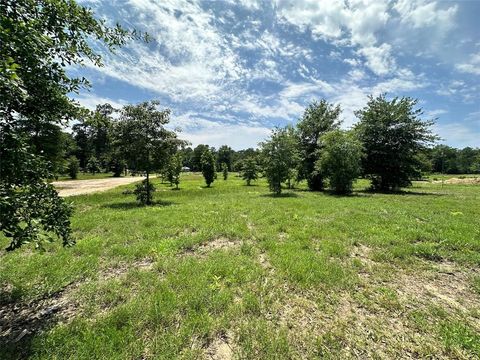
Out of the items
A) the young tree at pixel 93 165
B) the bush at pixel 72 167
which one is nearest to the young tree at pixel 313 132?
the bush at pixel 72 167

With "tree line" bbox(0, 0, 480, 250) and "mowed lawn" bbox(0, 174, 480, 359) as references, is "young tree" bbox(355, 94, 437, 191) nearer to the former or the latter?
"tree line" bbox(0, 0, 480, 250)

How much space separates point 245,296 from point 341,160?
68.9 feet

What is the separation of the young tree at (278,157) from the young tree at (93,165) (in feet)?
229

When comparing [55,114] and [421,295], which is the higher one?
[55,114]

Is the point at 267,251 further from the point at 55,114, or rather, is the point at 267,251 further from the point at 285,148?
the point at 285,148

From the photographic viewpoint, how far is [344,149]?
75.5 ft

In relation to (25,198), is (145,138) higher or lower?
higher

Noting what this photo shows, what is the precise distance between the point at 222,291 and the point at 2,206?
12.3 feet

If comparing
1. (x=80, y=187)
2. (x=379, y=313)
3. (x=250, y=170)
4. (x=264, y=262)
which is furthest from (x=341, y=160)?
(x=80, y=187)

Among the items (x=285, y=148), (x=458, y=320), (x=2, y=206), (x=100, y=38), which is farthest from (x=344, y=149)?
(x=2, y=206)

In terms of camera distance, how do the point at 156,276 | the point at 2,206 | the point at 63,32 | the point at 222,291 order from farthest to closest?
the point at 156,276 → the point at 222,291 → the point at 63,32 → the point at 2,206

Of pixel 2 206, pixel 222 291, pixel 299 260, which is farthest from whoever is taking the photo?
pixel 299 260

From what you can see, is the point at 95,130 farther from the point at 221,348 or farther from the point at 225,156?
the point at 225,156

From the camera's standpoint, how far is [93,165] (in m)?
77.1
